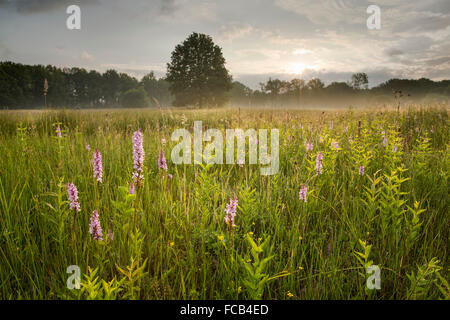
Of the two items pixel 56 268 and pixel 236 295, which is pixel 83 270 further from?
pixel 236 295

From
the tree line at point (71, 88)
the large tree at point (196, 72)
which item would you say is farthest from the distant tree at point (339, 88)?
the tree line at point (71, 88)

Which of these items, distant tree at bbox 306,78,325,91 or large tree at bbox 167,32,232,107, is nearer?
distant tree at bbox 306,78,325,91

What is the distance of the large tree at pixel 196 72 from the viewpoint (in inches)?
1761

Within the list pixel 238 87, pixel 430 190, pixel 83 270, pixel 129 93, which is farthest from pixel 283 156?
pixel 238 87

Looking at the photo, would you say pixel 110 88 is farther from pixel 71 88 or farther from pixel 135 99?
pixel 135 99

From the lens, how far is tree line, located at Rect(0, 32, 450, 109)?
4484 centimetres

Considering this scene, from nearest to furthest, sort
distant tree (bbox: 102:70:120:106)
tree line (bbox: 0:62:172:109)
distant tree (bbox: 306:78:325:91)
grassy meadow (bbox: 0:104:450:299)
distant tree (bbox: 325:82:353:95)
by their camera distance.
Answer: grassy meadow (bbox: 0:104:450:299) < distant tree (bbox: 306:78:325:91) < tree line (bbox: 0:62:172:109) < distant tree (bbox: 325:82:353:95) < distant tree (bbox: 102:70:120:106)

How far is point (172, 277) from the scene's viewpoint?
66.0 inches

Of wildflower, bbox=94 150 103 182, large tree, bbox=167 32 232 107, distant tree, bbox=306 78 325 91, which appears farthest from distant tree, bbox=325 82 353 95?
wildflower, bbox=94 150 103 182

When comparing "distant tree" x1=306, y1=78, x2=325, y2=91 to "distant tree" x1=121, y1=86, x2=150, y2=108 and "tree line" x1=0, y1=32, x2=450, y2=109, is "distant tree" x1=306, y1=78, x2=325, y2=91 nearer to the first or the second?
"tree line" x1=0, y1=32, x2=450, y2=109

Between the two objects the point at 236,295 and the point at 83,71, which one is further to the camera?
the point at 83,71

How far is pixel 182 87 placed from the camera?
44656mm

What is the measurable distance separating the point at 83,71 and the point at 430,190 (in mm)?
101856

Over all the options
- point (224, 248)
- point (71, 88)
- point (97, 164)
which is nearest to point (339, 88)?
point (224, 248)
